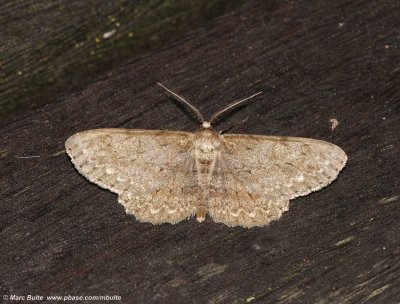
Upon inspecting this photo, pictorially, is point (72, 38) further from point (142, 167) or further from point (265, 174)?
point (265, 174)

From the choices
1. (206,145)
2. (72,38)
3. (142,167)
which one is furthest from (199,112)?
(72,38)

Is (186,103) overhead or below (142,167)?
overhead

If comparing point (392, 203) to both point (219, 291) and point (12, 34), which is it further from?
point (12, 34)

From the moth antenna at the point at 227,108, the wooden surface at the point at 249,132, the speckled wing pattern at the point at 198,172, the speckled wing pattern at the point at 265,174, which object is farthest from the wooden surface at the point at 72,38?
the speckled wing pattern at the point at 265,174

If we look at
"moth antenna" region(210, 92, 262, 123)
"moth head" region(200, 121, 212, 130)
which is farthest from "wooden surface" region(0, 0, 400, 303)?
"moth head" region(200, 121, 212, 130)

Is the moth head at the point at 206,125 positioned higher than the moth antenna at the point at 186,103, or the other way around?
the moth antenna at the point at 186,103

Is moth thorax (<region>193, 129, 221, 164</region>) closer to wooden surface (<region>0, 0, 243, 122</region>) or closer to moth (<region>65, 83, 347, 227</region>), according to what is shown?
moth (<region>65, 83, 347, 227</region>)

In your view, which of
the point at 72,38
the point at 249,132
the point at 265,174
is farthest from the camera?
the point at 72,38

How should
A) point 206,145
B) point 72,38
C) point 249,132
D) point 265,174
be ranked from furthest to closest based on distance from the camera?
1. point 72,38
2. point 249,132
3. point 206,145
4. point 265,174

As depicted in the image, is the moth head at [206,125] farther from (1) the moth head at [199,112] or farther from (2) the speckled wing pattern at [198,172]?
(2) the speckled wing pattern at [198,172]

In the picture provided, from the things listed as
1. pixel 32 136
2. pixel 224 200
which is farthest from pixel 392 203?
pixel 32 136
